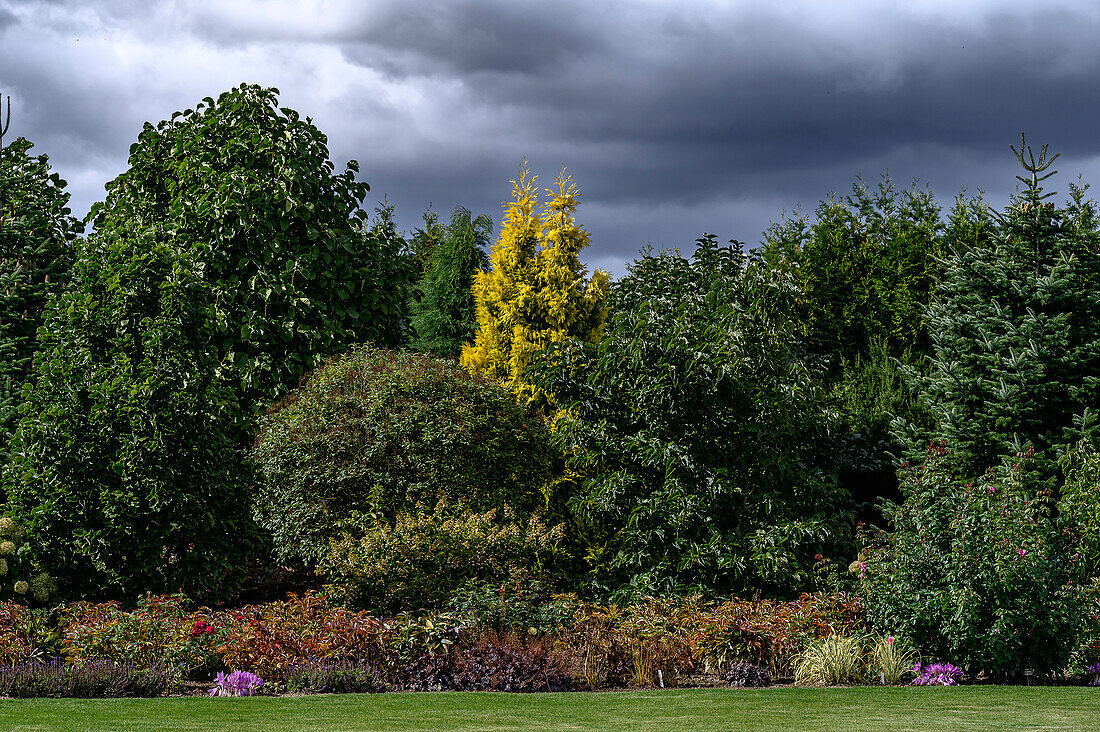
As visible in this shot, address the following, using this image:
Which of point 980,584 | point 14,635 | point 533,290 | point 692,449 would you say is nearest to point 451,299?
point 533,290

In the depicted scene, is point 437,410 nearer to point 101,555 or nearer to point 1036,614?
point 101,555

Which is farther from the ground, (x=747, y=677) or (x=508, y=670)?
(x=508, y=670)

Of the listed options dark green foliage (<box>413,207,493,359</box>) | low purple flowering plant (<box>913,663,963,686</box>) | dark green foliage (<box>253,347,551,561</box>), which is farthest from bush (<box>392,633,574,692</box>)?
dark green foliage (<box>413,207,493,359</box>)

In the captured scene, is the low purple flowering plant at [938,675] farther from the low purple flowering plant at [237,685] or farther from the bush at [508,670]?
the low purple flowering plant at [237,685]

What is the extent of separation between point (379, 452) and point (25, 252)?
7.61m

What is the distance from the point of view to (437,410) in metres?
12.0

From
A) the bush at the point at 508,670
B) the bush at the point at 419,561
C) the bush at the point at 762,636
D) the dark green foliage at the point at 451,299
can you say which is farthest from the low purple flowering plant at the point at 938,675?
the dark green foliage at the point at 451,299

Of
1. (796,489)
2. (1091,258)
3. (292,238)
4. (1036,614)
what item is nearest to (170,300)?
(292,238)

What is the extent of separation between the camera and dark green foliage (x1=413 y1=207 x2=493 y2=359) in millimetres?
26219

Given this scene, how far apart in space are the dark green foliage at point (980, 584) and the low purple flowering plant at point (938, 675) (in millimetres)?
139

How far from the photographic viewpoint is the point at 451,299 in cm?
2641

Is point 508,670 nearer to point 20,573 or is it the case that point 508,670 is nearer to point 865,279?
point 20,573

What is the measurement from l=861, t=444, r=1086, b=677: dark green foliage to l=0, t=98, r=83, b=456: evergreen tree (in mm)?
11625

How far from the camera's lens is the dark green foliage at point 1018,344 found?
48.0 ft
